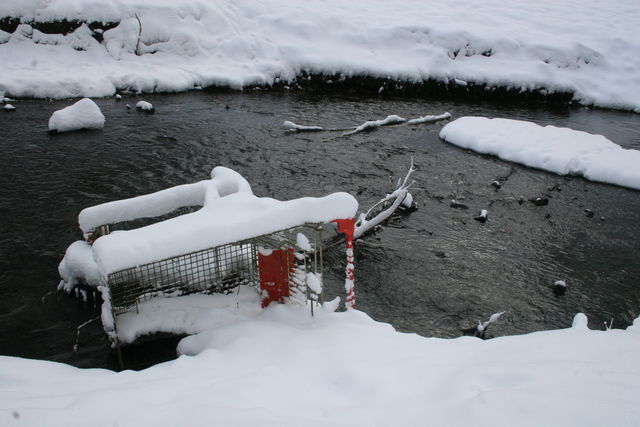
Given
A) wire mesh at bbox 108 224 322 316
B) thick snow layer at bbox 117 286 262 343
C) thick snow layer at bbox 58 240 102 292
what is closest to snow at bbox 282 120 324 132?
wire mesh at bbox 108 224 322 316

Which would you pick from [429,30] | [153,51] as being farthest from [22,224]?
[429,30]

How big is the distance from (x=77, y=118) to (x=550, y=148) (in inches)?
478

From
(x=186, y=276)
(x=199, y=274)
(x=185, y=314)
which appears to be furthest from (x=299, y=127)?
(x=185, y=314)

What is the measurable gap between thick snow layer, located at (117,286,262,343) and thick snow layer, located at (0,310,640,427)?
0.73ft

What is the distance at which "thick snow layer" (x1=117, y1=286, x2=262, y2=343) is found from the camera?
506 cm

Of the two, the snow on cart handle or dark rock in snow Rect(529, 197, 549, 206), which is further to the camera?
dark rock in snow Rect(529, 197, 549, 206)

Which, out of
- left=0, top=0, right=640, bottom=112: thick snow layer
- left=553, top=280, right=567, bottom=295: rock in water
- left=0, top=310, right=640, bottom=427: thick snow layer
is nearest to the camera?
→ left=0, top=310, right=640, bottom=427: thick snow layer

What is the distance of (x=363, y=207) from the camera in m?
9.48

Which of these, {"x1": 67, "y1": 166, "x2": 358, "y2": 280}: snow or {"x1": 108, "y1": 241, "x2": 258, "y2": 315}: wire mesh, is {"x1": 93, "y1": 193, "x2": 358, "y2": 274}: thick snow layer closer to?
{"x1": 67, "y1": 166, "x2": 358, "y2": 280}: snow

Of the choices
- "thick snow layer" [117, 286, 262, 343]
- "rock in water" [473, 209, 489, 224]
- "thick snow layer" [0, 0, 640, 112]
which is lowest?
"rock in water" [473, 209, 489, 224]

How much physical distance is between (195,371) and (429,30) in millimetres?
19989

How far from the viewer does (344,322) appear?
196 inches

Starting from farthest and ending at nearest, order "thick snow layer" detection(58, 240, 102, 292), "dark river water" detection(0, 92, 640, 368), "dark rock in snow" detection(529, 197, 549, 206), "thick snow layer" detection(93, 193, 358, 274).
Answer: "dark rock in snow" detection(529, 197, 549, 206) → "dark river water" detection(0, 92, 640, 368) → "thick snow layer" detection(58, 240, 102, 292) → "thick snow layer" detection(93, 193, 358, 274)

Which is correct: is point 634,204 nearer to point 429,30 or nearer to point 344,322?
point 344,322
